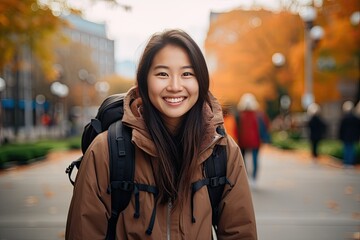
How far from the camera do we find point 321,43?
2248 centimetres

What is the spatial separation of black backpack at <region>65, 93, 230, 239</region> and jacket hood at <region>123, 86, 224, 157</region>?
0.05 meters

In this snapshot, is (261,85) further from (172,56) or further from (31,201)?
(172,56)

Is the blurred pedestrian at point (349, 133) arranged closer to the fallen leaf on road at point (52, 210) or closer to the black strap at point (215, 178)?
the fallen leaf on road at point (52, 210)

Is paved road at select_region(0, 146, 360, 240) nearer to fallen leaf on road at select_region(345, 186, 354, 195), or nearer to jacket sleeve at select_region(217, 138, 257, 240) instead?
fallen leaf on road at select_region(345, 186, 354, 195)

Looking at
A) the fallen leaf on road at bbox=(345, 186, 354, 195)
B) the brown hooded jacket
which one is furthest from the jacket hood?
the fallen leaf on road at bbox=(345, 186, 354, 195)

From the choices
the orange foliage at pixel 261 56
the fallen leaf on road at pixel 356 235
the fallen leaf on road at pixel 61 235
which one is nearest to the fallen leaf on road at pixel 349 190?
the fallen leaf on road at pixel 356 235

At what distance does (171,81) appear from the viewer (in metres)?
2.44

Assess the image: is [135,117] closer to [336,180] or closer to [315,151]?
[336,180]

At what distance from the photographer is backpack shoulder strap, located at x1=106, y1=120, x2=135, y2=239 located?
7.68 feet

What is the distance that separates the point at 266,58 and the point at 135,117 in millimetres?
31481

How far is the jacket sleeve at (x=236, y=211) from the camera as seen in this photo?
2449 mm

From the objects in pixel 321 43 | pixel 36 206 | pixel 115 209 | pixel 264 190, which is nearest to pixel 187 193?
pixel 115 209

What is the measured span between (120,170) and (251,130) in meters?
9.07

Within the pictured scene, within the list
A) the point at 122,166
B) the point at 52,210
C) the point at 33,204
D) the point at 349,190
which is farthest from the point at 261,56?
the point at 122,166
